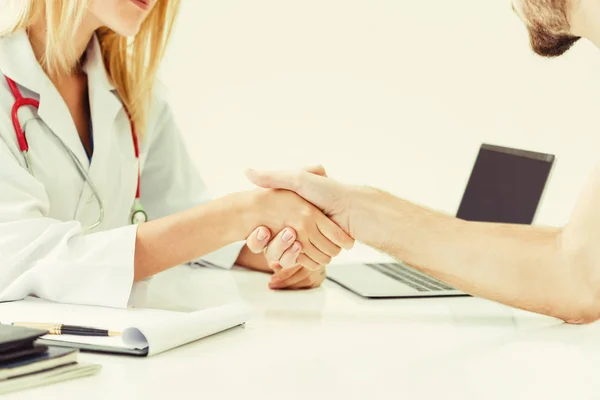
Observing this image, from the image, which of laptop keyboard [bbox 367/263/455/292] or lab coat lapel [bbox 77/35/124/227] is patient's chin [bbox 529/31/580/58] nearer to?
laptop keyboard [bbox 367/263/455/292]

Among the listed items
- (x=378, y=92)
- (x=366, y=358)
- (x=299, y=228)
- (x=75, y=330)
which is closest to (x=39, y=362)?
(x=75, y=330)

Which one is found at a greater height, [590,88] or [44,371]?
[590,88]

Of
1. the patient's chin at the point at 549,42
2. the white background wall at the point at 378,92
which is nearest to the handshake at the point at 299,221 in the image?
the patient's chin at the point at 549,42

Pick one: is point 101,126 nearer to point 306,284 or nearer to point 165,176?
point 165,176

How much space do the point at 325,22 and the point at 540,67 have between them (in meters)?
0.67

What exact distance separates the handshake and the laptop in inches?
4.0

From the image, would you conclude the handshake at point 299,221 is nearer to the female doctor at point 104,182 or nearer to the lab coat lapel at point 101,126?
the female doctor at point 104,182

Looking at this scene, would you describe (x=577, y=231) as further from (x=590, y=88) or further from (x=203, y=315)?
(x=590, y=88)

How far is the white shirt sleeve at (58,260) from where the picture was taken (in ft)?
3.91

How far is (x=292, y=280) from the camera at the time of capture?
141 cm

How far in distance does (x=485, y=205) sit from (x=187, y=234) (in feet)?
2.45

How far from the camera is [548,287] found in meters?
1.16

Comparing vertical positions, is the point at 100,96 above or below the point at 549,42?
below

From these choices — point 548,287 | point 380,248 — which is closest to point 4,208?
point 380,248
